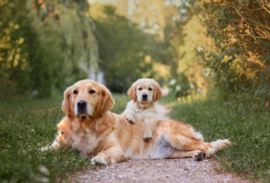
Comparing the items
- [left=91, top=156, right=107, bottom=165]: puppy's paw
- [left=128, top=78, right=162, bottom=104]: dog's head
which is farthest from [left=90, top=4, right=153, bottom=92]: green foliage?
[left=91, top=156, right=107, bottom=165]: puppy's paw

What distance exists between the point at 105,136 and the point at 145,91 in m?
1.64

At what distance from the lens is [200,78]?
36.3ft

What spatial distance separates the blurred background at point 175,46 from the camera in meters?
5.33

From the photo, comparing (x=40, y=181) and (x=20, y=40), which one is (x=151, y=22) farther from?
(x=40, y=181)

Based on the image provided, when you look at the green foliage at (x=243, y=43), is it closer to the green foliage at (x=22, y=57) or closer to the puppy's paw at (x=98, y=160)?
the puppy's paw at (x=98, y=160)

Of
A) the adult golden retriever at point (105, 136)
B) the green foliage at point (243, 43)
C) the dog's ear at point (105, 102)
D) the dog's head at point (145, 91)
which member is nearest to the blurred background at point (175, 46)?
the green foliage at point (243, 43)

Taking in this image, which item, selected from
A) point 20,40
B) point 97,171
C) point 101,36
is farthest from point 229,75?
point 101,36

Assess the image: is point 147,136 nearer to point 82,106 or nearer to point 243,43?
point 82,106

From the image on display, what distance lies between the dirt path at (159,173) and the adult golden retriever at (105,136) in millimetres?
197

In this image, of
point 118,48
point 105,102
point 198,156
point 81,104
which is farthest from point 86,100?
point 118,48

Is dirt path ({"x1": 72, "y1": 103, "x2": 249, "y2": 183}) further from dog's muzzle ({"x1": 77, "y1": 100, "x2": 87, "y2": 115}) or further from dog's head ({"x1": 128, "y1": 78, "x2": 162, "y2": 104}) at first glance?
dog's head ({"x1": 128, "y1": 78, "x2": 162, "y2": 104})

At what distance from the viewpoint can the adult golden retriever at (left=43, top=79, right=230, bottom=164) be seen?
3629 millimetres

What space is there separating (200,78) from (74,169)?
8827 mm

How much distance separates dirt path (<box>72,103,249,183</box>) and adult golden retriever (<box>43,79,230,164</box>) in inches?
7.7
